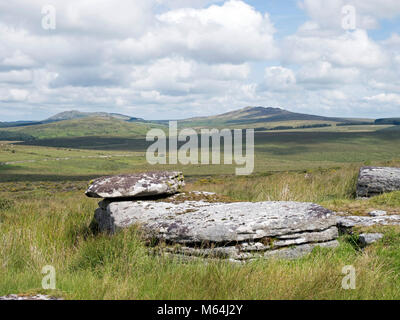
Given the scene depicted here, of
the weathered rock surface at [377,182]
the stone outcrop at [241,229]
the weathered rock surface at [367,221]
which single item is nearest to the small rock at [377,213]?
the weathered rock surface at [367,221]

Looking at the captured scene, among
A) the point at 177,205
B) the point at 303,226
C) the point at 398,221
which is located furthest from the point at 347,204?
the point at 177,205

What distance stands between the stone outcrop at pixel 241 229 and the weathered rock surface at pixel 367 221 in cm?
85

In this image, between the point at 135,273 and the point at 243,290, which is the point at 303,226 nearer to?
the point at 243,290

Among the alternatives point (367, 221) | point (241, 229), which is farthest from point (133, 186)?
point (367, 221)

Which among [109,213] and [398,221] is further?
[109,213]

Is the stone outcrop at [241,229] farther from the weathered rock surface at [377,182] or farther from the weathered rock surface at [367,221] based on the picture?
the weathered rock surface at [377,182]

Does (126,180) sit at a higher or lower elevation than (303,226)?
higher

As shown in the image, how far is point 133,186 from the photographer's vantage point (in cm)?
916

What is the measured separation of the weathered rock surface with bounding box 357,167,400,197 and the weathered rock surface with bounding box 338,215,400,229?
389 cm

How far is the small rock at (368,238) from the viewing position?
7.08 metres

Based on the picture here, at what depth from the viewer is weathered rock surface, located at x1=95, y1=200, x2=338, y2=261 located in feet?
21.8

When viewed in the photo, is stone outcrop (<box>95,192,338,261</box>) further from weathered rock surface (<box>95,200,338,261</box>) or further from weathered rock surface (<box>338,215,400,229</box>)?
weathered rock surface (<box>338,215,400,229</box>)
